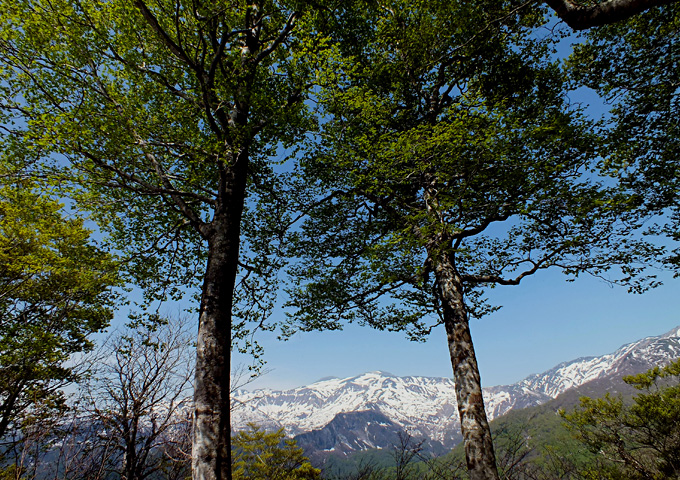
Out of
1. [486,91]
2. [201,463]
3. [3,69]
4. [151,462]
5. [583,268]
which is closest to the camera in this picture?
[201,463]

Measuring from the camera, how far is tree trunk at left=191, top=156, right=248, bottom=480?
13.8ft

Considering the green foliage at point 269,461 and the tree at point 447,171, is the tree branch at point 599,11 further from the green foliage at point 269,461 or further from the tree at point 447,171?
the green foliage at point 269,461

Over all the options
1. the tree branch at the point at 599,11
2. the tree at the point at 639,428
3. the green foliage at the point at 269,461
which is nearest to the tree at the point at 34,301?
the green foliage at the point at 269,461

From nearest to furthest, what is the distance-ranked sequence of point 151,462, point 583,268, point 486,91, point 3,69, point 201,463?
point 201,463 < point 3,69 < point 583,268 < point 151,462 < point 486,91

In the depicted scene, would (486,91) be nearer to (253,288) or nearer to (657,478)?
(253,288)

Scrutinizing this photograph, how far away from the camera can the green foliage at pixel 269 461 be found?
14477 millimetres

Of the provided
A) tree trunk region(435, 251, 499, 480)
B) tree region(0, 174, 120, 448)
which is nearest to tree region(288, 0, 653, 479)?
tree trunk region(435, 251, 499, 480)

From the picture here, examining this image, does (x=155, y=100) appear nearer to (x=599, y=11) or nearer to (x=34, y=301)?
(x=599, y=11)

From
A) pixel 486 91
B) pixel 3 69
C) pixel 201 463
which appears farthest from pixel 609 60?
pixel 3 69

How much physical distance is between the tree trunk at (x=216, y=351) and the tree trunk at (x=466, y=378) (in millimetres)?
4439

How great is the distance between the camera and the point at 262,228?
10000mm

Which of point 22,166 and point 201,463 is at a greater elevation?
point 22,166

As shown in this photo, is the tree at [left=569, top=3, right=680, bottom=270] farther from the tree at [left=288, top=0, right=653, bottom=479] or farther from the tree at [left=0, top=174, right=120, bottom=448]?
the tree at [left=0, top=174, right=120, bottom=448]

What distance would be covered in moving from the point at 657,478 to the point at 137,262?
27.6m
